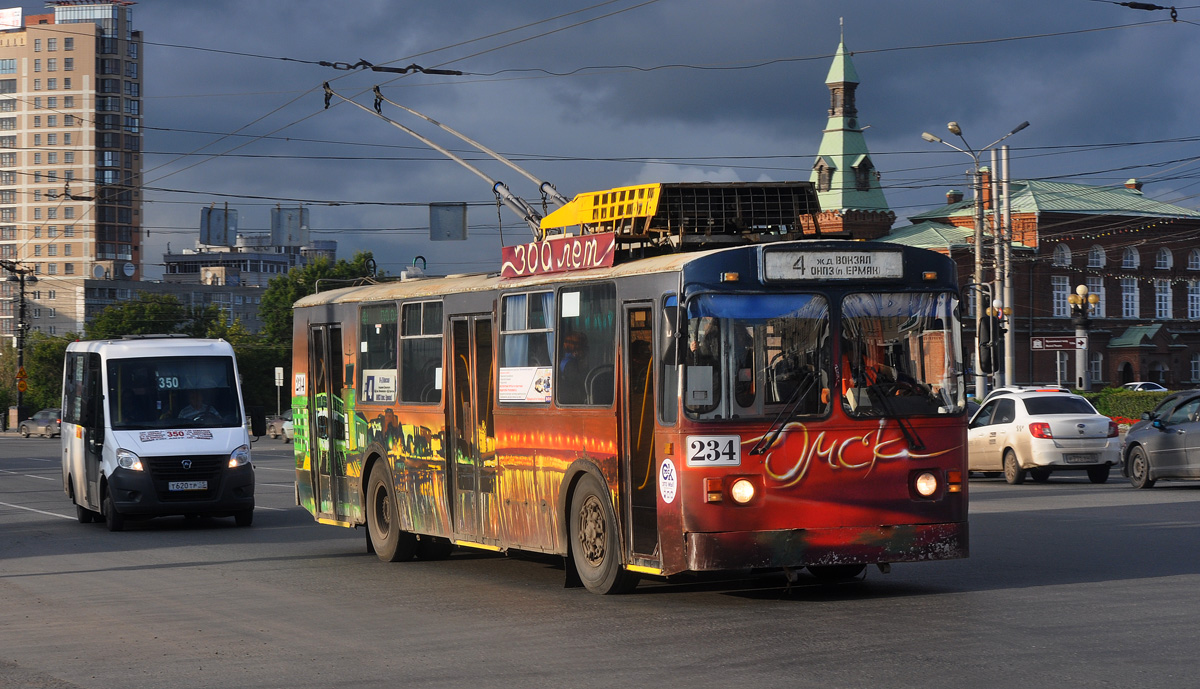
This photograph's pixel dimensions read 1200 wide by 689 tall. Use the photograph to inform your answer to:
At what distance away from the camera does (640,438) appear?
11.0m

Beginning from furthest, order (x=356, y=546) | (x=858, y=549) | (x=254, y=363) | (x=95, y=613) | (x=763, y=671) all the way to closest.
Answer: (x=254, y=363)
(x=356, y=546)
(x=95, y=613)
(x=858, y=549)
(x=763, y=671)

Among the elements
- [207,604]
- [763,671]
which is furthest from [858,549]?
[207,604]

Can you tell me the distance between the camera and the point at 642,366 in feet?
36.2

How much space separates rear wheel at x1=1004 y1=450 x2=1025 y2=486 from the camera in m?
26.2

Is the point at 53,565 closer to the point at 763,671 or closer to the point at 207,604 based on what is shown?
the point at 207,604

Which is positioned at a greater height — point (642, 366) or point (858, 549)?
point (642, 366)

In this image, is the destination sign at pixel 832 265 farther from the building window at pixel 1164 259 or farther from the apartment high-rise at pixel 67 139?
the apartment high-rise at pixel 67 139

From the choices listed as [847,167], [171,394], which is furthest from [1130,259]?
[171,394]

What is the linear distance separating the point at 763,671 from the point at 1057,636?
6.93ft

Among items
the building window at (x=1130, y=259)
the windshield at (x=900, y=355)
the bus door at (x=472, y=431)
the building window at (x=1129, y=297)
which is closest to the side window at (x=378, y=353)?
the bus door at (x=472, y=431)

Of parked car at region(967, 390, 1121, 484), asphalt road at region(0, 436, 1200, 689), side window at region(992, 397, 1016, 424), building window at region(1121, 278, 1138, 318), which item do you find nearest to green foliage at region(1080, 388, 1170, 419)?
parked car at region(967, 390, 1121, 484)

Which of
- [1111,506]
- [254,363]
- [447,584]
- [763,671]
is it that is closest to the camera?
[763,671]

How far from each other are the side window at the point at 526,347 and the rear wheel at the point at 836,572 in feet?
8.49

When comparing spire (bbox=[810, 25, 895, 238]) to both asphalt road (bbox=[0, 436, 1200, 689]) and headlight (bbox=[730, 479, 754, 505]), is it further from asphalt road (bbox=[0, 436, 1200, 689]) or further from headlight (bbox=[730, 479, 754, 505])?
headlight (bbox=[730, 479, 754, 505])
